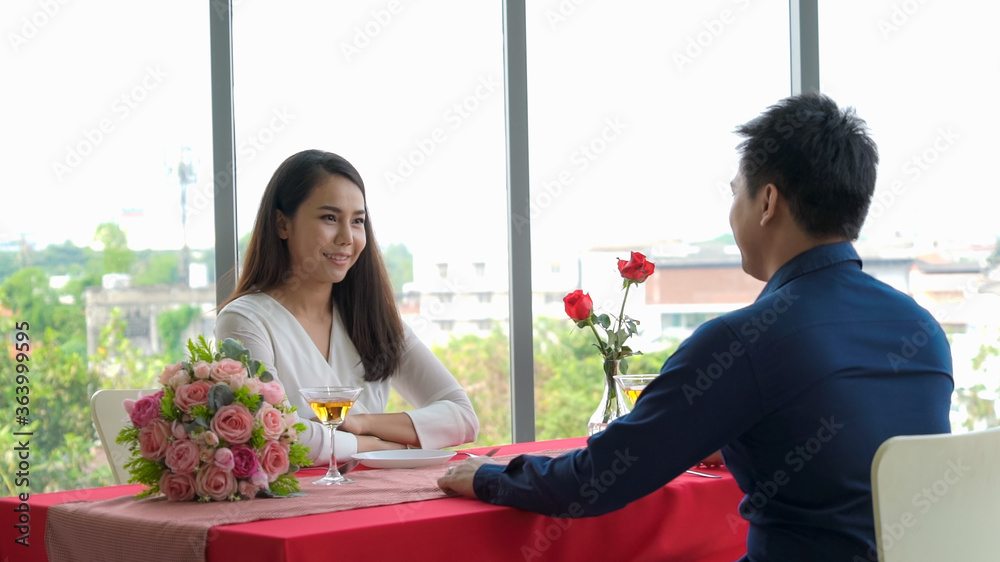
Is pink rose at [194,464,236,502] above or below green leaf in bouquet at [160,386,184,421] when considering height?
below

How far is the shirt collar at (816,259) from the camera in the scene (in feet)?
4.77

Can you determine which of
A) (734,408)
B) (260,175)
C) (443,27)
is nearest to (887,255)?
(443,27)

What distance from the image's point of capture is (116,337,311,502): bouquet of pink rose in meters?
1.45

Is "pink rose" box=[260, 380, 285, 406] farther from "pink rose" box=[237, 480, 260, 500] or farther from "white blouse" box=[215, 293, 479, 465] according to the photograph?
"white blouse" box=[215, 293, 479, 465]

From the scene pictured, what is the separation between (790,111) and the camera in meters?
1.49

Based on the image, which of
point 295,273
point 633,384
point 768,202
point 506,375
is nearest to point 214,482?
point 633,384

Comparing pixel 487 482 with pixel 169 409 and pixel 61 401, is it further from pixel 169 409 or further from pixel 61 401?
pixel 61 401

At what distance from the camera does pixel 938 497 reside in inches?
48.2

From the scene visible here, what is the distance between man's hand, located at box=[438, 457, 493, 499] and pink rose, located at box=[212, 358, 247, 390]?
0.38 m

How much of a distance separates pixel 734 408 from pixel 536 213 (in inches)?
79.6

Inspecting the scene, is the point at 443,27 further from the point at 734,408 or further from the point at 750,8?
the point at 734,408

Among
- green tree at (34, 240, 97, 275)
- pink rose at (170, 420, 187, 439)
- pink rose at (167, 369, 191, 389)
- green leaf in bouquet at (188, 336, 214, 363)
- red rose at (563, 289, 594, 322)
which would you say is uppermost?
green tree at (34, 240, 97, 275)

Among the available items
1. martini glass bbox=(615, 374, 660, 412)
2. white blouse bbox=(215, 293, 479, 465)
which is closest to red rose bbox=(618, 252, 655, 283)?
martini glass bbox=(615, 374, 660, 412)

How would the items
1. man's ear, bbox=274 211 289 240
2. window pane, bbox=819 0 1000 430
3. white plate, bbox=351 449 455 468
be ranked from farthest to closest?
window pane, bbox=819 0 1000 430 → man's ear, bbox=274 211 289 240 → white plate, bbox=351 449 455 468
